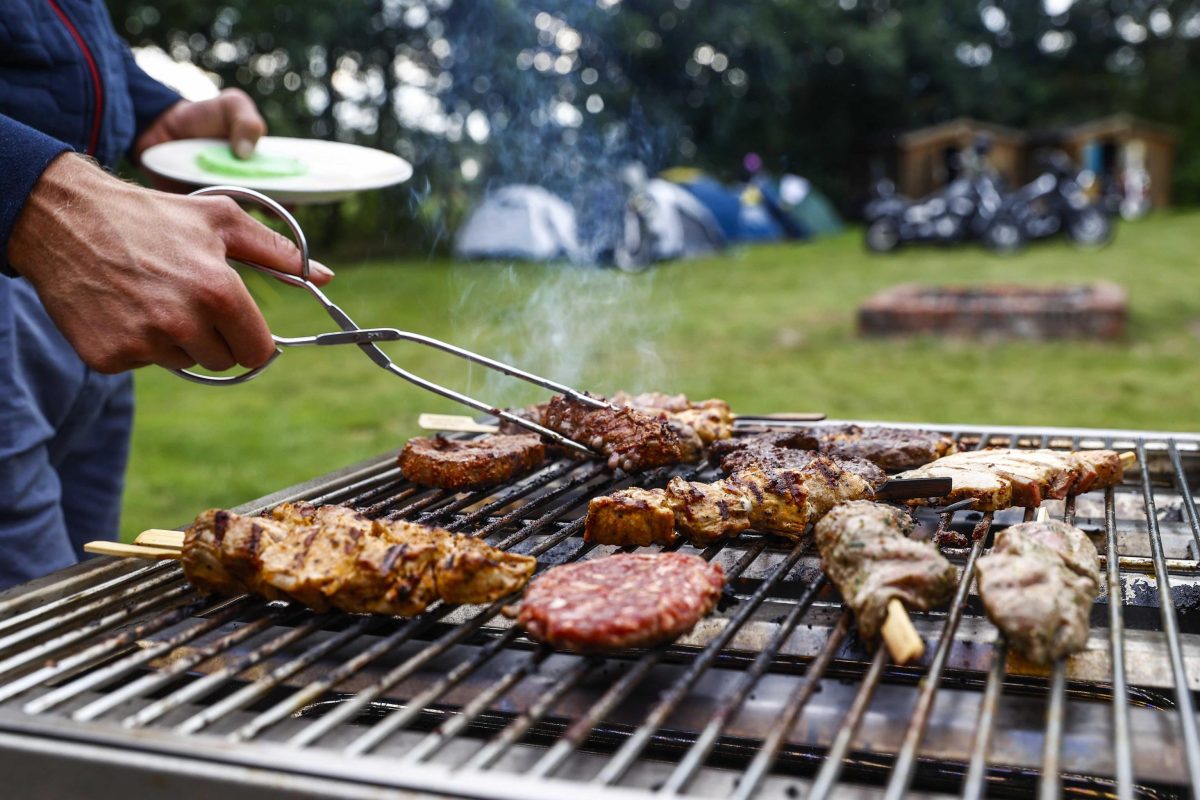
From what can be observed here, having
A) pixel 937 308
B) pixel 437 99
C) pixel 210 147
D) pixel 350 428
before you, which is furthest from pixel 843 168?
pixel 210 147

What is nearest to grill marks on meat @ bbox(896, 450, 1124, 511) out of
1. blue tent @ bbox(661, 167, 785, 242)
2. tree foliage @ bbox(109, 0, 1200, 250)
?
tree foliage @ bbox(109, 0, 1200, 250)

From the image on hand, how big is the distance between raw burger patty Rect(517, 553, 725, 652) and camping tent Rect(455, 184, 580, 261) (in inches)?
603

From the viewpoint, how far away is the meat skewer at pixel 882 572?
1.67m

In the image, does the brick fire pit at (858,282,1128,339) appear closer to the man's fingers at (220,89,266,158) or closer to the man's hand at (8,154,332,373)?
the man's fingers at (220,89,266,158)

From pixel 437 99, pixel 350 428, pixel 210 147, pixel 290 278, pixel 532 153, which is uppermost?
pixel 437 99

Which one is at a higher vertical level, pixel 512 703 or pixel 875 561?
pixel 875 561

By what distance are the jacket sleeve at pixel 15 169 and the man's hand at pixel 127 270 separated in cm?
1

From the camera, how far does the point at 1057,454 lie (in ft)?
8.84

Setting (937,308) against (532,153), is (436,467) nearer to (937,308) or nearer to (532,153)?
(532,153)

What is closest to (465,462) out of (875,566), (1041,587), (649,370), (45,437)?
(875,566)

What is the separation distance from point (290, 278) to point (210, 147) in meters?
1.31

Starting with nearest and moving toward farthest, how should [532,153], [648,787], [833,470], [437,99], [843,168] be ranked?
1. [648,787]
2. [833,470]
3. [532,153]
4. [437,99]
5. [843,168]

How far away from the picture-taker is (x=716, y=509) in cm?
226

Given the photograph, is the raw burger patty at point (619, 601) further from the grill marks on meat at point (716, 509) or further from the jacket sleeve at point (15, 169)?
the jacket sleeve at point (15, 169)
